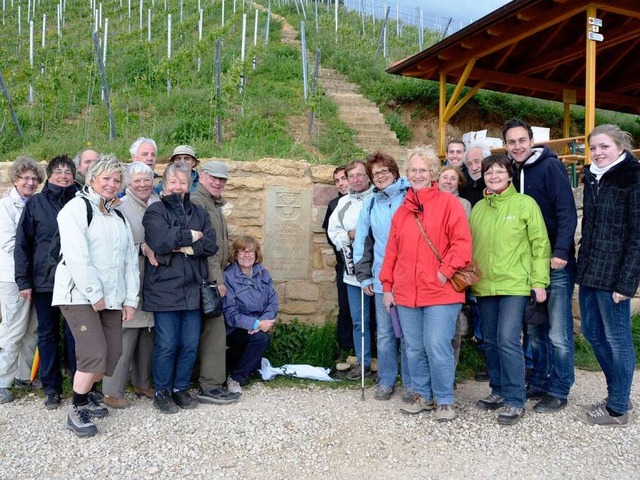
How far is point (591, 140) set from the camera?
3.43 m

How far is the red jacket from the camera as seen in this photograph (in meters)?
3.43

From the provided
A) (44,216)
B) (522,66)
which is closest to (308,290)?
(44,216)

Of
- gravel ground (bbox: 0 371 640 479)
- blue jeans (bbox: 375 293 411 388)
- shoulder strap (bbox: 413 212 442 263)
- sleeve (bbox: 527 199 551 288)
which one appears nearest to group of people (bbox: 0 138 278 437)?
gravel ground (bbox: 0 371 640 479)

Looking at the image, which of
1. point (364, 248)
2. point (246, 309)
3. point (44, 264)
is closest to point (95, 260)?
point (44, 264)

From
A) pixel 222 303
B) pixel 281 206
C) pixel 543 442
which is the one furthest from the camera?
pixel 281 206

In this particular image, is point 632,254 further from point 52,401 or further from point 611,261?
point 52,401

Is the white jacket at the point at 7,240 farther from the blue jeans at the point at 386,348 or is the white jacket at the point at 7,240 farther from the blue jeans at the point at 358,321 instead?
the blue jeans at the point at 386,348

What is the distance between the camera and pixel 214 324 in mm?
4031

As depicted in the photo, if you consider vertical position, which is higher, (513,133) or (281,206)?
(513,133)

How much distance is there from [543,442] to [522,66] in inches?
341

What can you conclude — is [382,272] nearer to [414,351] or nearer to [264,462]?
[414,351]

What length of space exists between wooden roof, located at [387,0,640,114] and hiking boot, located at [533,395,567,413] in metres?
5.57

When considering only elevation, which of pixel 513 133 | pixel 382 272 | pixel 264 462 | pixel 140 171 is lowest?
pixel 264 462

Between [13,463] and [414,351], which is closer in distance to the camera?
[13,463]
